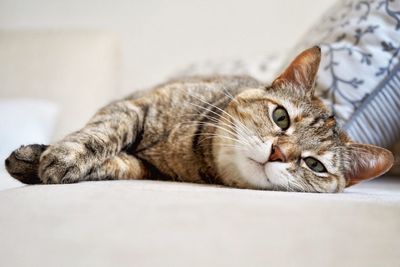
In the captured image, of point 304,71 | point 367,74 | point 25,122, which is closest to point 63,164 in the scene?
point 304,71

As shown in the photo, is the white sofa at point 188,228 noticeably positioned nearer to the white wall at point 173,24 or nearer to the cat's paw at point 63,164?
the cat's paw at point 63,164

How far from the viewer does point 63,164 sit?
898mm

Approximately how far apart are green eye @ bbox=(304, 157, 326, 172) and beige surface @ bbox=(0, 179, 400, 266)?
1.10ft

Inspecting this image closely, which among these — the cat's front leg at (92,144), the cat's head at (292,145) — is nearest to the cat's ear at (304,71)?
the cat's head at (292,145)

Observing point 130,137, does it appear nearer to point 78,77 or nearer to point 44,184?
point 44,184

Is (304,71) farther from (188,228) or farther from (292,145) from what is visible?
(188,228)

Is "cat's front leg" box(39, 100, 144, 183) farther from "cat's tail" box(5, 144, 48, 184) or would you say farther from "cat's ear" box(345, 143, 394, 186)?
"cat's ear" box(345, 143, 394, 186)

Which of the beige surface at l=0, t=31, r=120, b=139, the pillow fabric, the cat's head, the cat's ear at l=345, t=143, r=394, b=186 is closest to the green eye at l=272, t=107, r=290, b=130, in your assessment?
A: the cat's head

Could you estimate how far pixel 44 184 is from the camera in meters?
0.87

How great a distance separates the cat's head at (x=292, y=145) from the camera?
3.22 feet

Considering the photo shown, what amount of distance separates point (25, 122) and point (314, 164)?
1.12 m

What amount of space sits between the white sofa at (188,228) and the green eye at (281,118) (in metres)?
0.34

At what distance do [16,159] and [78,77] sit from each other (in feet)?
4.32

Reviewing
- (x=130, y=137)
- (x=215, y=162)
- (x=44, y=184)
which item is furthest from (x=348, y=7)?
(x=44, y=184)
